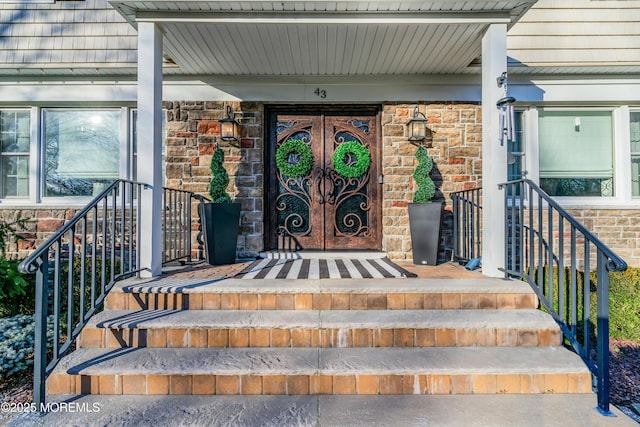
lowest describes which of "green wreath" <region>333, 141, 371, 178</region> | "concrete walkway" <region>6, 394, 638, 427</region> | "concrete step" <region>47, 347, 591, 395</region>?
"concrete walkway" <region>6, 394, 638, 427</region>

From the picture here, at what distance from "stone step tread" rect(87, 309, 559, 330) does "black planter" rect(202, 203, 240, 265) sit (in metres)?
1.15

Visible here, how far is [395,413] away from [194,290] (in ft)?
5.27

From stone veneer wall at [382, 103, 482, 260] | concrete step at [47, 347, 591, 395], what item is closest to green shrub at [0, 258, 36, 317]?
concrete step at [47, 347, 591, 395]

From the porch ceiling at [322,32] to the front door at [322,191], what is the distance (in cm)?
69

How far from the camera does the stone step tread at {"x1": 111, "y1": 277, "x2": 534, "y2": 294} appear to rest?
2.72 meters

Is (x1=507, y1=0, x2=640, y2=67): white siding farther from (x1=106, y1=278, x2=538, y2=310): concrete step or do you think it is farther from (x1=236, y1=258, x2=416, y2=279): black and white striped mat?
(x1=106, y1=278, x2=538, y2=310): concrete step

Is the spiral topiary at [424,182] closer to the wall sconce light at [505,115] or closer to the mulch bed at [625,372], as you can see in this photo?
the wall sconce light at [505,115]

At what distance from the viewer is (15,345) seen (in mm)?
2936

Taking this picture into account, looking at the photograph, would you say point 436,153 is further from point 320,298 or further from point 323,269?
point 320,298

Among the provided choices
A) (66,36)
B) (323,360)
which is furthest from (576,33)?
(66,36)

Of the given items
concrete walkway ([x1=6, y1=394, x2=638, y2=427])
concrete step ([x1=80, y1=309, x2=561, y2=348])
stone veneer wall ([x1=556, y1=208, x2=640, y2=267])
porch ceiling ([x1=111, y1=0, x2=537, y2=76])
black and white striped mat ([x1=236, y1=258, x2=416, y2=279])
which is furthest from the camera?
stone veneer wall ([x1=556, y1=208, x2=640, y2=267])

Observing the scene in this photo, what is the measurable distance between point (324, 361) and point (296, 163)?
109 inches

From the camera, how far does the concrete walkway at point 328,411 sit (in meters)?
1.88

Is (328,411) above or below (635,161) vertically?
below
